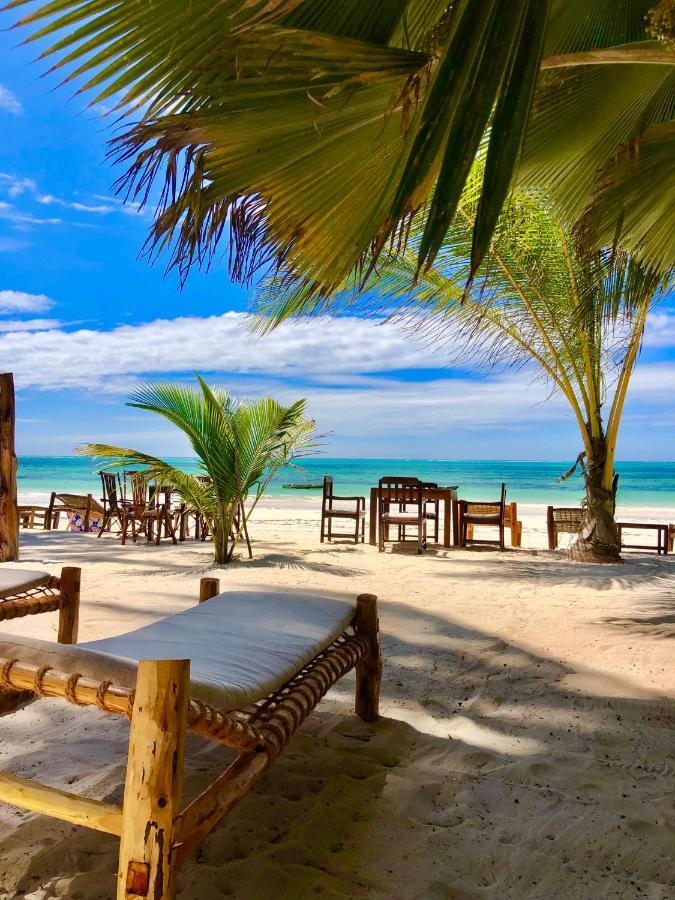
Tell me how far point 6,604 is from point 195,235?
5.38 ft

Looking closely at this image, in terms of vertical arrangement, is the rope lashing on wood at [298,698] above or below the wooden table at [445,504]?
below

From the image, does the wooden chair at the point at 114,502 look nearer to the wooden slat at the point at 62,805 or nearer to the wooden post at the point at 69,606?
the wooden post at the point at 69,606

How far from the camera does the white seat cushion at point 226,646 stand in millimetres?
1177

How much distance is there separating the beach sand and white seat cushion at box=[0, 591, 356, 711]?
0.42 m

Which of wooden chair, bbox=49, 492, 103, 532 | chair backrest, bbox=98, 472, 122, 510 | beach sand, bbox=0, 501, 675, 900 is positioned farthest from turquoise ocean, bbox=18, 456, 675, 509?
beach sand, bbox=0, 501, 675, 900

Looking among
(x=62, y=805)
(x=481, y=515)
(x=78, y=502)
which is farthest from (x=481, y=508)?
(x=62, y=805)

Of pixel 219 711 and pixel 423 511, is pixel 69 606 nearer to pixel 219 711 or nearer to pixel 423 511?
pixel 219 711

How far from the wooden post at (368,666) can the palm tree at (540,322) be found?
3077 mm

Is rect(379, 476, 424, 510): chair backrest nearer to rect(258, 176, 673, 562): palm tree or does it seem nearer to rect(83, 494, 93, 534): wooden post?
rect(258, 176, 673, 562): palm tree

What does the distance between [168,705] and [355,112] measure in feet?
5.70

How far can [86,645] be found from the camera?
4.61 feet

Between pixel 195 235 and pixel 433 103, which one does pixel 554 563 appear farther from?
pixel 433 103

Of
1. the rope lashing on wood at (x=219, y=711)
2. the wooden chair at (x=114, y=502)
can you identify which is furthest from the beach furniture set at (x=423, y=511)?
the rope lashing on wood at (x=219, y=711)

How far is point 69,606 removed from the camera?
254 cm
